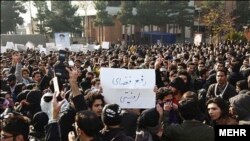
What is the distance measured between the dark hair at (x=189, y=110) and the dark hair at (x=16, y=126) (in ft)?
5.36

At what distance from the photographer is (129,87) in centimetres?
596

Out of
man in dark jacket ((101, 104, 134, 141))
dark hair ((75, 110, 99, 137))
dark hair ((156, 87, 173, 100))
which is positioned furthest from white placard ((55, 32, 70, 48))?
dark hair ((75, 110, 99, 137))

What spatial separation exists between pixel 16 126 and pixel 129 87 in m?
2.18

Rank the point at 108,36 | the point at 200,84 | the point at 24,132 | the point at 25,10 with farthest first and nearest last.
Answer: the point at 108,36, the point at 25,10, the point at 200,84, the point at 24,132

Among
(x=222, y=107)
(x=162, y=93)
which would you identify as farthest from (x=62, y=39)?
(x=222, y=107)

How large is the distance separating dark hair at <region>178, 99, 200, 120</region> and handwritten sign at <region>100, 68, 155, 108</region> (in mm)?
957

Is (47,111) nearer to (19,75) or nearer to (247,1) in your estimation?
(19,75)

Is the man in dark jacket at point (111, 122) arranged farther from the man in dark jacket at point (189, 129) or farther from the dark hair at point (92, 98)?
the dark hair at point (92, 98)

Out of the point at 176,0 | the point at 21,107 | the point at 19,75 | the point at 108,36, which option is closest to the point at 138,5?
the point at 176,0

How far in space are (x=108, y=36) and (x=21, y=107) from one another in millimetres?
60308

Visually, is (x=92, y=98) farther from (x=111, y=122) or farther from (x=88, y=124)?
(x=88, y=124)

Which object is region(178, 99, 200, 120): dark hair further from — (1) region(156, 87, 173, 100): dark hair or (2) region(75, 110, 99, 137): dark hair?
(2) region(75, 110, 99, 137): dark hair

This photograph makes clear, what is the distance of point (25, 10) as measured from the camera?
6056cm

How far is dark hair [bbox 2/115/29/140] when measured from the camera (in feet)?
13.1
